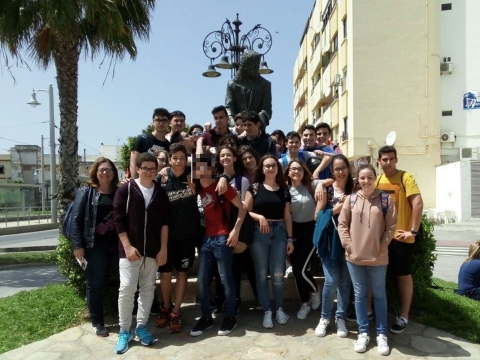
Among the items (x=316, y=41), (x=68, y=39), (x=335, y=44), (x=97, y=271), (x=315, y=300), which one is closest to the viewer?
(x=97, y=271)

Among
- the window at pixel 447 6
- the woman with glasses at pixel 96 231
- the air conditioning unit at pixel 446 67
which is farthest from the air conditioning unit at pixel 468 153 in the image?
the woman with glasses at pixel 96 231

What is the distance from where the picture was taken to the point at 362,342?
4023 millimetres

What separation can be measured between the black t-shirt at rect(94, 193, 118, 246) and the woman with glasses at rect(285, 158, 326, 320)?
1896mm

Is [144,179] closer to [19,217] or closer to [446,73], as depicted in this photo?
[446,73]

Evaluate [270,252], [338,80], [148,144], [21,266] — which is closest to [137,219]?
[270,252]

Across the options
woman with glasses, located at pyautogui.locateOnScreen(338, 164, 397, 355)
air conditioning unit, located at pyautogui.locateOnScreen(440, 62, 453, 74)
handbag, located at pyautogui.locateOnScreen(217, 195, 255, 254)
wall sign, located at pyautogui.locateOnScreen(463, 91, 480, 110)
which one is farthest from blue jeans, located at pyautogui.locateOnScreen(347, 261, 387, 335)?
wall sign, located at pyautogui.locateOnScreen(463, 91, 480, 110)

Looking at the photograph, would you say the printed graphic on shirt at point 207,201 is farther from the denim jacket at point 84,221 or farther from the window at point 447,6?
the window at point 447,6

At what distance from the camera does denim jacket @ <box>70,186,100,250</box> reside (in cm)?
434

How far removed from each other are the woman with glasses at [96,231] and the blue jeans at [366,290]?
2442mm

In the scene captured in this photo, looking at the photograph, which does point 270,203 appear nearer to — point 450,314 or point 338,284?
point 338,284

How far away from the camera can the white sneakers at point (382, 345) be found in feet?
12.9

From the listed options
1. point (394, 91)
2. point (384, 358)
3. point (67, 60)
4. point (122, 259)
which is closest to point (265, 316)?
point (384, 358)

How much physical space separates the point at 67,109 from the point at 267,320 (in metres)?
6.79

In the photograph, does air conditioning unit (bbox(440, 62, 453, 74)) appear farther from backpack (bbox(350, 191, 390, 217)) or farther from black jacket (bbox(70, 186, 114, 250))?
black jacket (bbox(70, 186, 114, 250))
